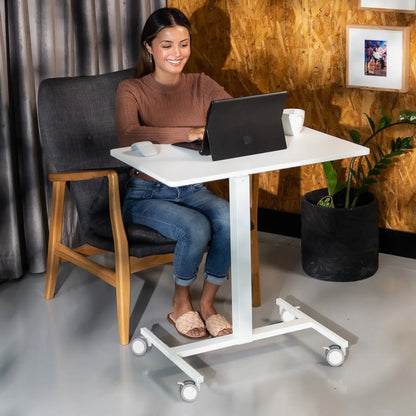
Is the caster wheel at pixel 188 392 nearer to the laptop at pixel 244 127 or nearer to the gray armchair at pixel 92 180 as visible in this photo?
the gray armchair at pixel 92 180

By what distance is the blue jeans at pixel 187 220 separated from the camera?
9.12 feet

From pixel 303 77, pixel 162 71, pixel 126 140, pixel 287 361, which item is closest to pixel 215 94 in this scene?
pixel 162 71

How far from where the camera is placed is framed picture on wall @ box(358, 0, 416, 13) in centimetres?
330

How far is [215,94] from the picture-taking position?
10.2 ft

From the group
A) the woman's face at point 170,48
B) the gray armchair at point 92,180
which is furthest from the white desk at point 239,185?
the woman's face at point 170,48

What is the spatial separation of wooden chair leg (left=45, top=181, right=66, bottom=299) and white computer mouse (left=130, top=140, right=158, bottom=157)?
1.61ft

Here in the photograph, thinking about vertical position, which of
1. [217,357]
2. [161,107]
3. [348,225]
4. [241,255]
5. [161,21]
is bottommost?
[217,357]

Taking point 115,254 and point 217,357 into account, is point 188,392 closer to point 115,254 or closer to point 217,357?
point 217,357

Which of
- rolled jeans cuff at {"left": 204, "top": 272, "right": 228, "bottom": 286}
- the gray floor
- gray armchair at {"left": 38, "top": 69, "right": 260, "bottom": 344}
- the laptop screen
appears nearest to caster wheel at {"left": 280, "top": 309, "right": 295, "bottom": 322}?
the gray floor

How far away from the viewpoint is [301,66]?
3688mm

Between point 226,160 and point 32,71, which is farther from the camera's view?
point 32,71

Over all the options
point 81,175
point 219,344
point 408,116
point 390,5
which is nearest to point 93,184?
point 81,175

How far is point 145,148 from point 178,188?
1.01 feet

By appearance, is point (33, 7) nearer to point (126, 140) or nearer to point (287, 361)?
point (126, 140)
